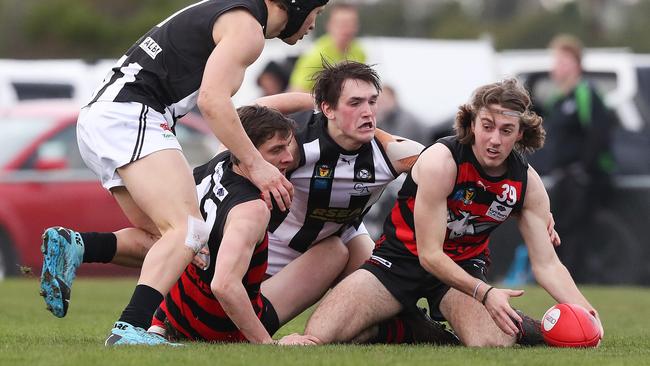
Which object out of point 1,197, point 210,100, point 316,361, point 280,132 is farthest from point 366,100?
point 1,197

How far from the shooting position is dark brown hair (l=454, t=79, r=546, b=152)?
7.01m

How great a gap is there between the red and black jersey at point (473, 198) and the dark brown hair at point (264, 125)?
2.50 ft

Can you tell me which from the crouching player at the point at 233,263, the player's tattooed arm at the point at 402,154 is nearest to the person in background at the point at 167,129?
the crouching player at the point at 233,263

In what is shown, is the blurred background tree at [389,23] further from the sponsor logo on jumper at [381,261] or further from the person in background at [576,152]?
the sponsor logo on jumper at [381,261]

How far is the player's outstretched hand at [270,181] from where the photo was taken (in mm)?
6484

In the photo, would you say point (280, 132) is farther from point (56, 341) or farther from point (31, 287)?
point (31, 287)

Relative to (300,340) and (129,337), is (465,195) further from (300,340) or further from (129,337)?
(129,337)

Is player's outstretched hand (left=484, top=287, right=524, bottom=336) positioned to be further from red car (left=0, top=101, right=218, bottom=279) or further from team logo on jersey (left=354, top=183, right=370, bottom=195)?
red car (left=0, top=101, right=218, bottom=279)

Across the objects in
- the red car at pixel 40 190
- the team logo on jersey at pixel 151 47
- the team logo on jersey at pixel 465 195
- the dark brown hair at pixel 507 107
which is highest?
the team logo on jersey at pixel 151 47

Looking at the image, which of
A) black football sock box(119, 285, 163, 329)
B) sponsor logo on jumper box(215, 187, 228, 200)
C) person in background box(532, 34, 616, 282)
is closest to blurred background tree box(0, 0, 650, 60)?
person in background box(532, 34, 616, 282)

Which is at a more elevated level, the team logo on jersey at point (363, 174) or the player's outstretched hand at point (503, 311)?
the team logo on jersey at point (363, 174)

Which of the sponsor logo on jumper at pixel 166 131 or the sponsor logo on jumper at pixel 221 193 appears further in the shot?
the sponsor logo on jumper at pixel 221 193

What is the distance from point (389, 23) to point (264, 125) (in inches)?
1680

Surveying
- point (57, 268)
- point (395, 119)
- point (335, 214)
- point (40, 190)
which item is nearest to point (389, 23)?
point (395, 119)
